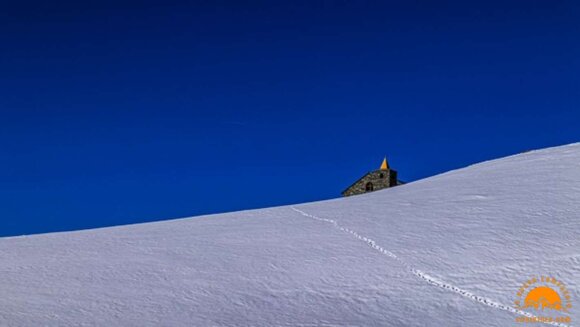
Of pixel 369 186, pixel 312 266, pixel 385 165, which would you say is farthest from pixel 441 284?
pixel 385 165

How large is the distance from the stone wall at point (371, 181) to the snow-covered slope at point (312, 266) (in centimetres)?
1596

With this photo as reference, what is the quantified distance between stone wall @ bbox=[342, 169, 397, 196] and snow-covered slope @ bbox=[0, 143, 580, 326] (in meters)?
16.0

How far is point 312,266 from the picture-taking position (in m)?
3.34

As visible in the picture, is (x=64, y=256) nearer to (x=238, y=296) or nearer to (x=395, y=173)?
(x=238, y=296)

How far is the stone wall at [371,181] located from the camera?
21.3 m

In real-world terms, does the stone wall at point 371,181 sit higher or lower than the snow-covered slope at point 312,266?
higher

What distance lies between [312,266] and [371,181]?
18.4m

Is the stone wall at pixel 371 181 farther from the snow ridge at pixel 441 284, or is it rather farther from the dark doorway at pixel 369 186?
the snow ridge at pixel 441 284

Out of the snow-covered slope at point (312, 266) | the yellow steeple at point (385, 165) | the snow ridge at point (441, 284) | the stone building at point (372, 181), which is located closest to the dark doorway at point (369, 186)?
the stone building at point (372, 181)

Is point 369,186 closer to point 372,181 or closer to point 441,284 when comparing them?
point 372,181

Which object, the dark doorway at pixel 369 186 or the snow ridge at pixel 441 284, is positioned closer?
the snow ridge at pixel 441 284

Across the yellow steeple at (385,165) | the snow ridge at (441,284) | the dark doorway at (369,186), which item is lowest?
the snow ridge at (441,284)

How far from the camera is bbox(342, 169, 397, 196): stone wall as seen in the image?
21312mm

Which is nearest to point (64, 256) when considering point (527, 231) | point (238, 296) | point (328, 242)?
point (238, 296)
